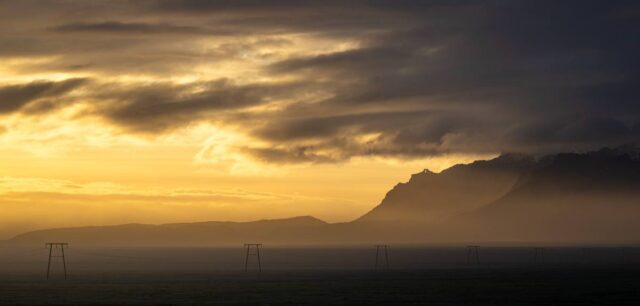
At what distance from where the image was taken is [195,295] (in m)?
96.2

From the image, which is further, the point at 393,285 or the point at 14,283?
the point at 14,283

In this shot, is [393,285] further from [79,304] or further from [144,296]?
[79,304]

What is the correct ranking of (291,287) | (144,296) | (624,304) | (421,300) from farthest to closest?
(291,287), (144,296), (421,300), (624,304)

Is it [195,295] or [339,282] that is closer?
[195,295]

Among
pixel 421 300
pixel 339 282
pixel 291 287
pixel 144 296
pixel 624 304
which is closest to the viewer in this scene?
pixel 624 304

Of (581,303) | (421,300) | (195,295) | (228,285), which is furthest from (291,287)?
(581,303)

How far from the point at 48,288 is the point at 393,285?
39.2 meters

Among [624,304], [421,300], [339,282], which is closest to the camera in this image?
[624,304]

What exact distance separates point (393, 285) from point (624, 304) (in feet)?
118

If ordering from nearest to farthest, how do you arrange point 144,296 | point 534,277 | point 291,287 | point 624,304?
point 624,304 → point 144,296 → point 291,287 → point 534,277

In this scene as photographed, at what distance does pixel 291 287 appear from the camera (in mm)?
110812

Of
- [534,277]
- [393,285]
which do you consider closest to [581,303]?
[393,285]

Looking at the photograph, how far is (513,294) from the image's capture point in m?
96.9

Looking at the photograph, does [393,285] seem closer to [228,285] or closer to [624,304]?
[228,285]
